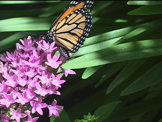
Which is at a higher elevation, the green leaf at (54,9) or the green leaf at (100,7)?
the green leaf at (54,9)

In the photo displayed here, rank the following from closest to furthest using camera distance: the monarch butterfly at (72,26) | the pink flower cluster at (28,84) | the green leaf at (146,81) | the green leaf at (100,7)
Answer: the pink flower cluster at (28,84), the green leaf at (146,81), the monarch butterfly at (72,26), the green leaf at (100,7)

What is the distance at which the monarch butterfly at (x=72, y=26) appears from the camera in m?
1.62

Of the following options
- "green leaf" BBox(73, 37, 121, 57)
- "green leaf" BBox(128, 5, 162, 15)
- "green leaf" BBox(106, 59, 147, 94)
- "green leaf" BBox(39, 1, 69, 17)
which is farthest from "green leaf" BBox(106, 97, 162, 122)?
"green leaf" BBox(39, 1, 69, 17)

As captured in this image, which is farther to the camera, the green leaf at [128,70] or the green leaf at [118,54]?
the green leaf at [128,70]

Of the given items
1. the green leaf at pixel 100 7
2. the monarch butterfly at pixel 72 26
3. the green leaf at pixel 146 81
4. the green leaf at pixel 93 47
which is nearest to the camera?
the green leaf at pixel 146 81

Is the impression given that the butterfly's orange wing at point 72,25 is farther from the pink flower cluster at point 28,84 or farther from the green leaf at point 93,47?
the pink flower cluster at point 28,84

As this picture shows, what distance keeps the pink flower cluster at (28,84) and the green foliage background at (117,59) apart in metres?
0.10

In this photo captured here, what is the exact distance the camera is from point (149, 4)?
62.6 inches

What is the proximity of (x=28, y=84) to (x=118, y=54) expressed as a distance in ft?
1.26

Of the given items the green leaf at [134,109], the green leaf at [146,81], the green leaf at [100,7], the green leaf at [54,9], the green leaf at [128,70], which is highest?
the green leaf at [54,9]

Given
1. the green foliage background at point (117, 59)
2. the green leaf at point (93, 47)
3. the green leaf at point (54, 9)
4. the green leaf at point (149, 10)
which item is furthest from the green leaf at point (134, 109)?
the green leaf at point (54, 9)

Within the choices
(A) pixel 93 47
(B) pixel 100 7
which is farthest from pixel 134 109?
(B) pixel 100 7

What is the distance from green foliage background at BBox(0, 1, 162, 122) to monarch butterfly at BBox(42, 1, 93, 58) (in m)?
0.07

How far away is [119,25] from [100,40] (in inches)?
16.3
